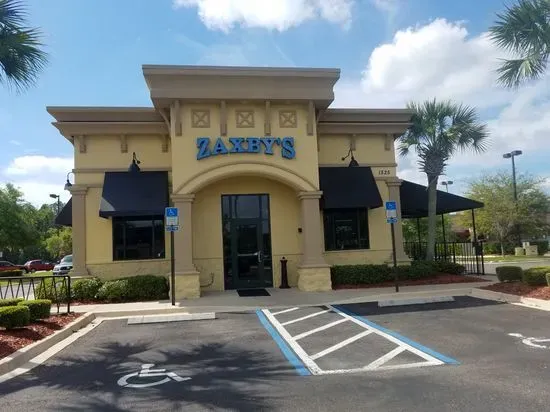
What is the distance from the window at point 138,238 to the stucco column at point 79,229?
3.35ft

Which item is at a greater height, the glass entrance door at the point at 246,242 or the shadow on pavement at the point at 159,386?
the glass entrance door at the point at 246,242

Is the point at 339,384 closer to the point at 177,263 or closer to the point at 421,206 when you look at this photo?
the point at 177,263

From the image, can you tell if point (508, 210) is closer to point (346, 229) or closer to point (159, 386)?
point (346, 229)

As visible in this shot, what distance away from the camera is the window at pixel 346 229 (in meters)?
17.3

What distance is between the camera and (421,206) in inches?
746

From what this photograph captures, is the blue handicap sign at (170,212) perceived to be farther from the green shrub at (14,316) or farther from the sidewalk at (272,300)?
the green shrub at (14,316)

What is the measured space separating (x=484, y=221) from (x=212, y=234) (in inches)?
1249

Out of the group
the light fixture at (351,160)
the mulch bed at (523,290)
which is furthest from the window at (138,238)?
the mulch bed at (523,290)

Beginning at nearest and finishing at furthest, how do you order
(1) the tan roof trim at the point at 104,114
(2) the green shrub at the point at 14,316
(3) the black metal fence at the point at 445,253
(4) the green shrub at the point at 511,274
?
1. (2) the green shrub at the point at 14,316
2. (4) the green shrub at the point at 511,274
3. (1) the tan roof trim at the point at 104,114
4. (3) the black metal fence at the point at 445,253

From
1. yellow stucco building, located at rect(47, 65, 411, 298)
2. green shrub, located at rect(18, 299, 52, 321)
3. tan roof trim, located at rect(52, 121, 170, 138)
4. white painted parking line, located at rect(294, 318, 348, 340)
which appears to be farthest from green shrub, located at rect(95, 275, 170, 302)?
white painted parking line, located at rect(294, 318, 348, 340)

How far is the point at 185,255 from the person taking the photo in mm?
14820

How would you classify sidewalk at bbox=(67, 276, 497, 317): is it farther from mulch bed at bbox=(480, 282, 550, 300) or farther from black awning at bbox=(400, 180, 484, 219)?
black awning at bbox=(400, 180, 484, 219)

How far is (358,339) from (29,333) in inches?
243

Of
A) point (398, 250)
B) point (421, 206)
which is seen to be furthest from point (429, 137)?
point (398, 250)
